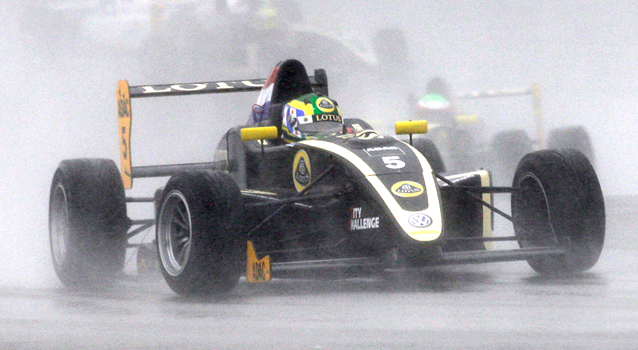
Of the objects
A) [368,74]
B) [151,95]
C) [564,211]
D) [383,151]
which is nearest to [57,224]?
[151,95]

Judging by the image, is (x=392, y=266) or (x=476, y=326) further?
(x=392, y=266)

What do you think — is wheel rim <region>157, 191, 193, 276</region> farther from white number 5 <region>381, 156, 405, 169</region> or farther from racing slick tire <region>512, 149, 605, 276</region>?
racing slick tire <region>512, 149, 605, 276</region>

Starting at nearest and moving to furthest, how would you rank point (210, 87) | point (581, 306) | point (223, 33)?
point (581, 306), point (210, 87), point (223, 33)

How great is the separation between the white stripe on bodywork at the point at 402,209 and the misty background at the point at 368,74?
29.0 ft

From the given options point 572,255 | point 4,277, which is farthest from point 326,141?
point 4,277

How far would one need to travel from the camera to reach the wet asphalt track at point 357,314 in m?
4.95

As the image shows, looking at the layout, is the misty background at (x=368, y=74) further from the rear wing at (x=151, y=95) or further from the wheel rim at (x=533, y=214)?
the wheel rim at (x=533, y=214)

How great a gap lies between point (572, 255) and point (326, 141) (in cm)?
188

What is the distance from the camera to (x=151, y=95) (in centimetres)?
973

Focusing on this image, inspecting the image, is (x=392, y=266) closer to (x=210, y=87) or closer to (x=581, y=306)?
(x=581, y=306)

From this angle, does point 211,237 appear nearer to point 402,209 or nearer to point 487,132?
point 402,209

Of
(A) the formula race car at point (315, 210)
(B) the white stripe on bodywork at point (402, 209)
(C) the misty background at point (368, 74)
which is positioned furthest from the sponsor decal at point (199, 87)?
(C) the misty background at point (368, 74)

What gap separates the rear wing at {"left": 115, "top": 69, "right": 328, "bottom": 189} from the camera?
9.63m

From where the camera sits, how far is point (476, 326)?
5.22m
